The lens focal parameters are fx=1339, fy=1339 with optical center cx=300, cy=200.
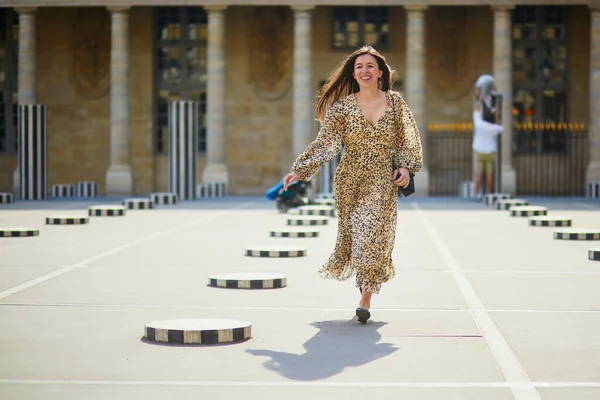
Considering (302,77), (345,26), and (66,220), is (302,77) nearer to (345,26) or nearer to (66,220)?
(345,26)

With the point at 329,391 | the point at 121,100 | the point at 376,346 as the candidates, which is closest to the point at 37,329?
the point at 376,346

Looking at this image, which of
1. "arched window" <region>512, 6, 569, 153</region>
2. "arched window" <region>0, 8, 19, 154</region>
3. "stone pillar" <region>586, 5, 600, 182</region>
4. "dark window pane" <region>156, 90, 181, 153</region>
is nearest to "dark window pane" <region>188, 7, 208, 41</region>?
"dark window pane" <region>156, 90, 181, 153</region>

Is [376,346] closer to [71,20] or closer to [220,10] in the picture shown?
[220,10]

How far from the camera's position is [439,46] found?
1908 inches

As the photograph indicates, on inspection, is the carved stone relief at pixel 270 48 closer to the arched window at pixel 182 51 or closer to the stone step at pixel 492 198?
the arched window at pixel 182 51

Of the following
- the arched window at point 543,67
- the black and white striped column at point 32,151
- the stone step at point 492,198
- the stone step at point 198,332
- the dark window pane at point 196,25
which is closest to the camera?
the stone step at point 198,332

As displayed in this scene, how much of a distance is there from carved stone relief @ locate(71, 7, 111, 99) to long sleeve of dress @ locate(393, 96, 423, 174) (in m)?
39.9

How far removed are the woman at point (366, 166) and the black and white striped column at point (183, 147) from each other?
27.1 metres

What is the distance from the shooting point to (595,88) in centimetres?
4456

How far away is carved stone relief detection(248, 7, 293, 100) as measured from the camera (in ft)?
160

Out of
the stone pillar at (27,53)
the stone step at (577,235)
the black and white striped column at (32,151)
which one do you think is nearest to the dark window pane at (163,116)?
the stone pillar at (27,53)

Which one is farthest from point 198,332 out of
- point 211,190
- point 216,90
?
point 216,90

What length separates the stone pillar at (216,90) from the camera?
45500mm

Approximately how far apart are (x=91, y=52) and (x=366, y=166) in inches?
1598
